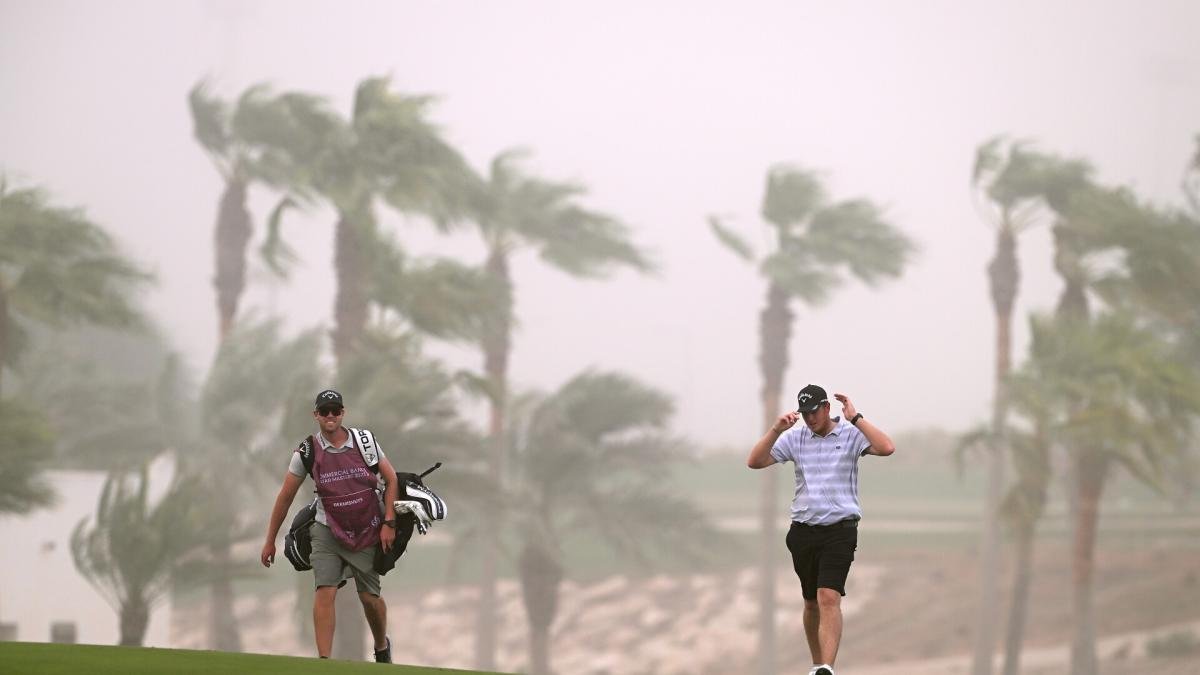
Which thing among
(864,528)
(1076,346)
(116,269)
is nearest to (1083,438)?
(1076,346)

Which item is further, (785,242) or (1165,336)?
(785,242)

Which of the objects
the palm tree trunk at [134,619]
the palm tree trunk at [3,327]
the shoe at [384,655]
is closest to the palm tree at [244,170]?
the palm tree trunk at [3,327]

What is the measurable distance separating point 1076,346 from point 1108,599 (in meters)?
18.4

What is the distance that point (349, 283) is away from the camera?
143 ft

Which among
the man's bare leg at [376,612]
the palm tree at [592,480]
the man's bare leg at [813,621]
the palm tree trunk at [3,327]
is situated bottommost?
the man's bare leg at [813,621]

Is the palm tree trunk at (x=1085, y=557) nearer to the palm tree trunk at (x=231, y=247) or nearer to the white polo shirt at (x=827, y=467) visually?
the palm tree trunk at (x=231, y=247)

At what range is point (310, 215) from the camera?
157ft

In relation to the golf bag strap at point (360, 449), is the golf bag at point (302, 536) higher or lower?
lower

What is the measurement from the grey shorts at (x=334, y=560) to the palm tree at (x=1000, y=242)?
4339 centimetres

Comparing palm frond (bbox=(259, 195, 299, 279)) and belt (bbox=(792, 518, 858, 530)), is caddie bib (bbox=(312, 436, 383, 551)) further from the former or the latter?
palm frond (bbox=(259, 195, 299, 279))

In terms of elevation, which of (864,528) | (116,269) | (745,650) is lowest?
(745,650)

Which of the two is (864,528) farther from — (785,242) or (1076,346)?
(1076,346)

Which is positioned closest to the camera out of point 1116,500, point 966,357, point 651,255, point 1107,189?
point 1107,189

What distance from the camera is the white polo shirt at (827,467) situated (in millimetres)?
9125
